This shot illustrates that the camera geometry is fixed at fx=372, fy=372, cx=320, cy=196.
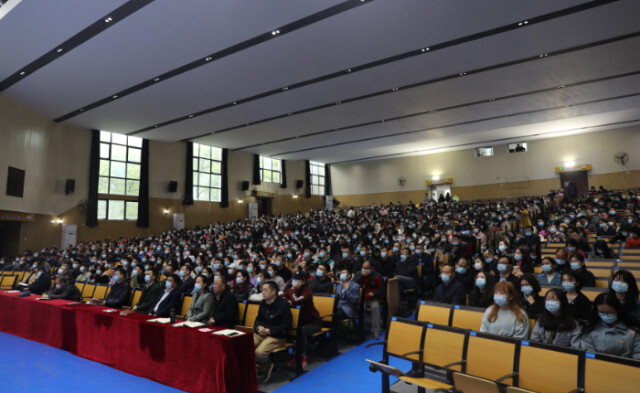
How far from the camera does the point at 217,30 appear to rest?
9852 millimetres

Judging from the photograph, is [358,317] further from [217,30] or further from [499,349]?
[217,30]

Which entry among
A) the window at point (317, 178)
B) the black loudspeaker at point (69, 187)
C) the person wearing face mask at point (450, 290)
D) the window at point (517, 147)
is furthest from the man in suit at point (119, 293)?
the window at point (517, 147)

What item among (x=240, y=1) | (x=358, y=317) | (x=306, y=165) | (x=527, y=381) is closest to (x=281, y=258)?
(x=358, y=317)

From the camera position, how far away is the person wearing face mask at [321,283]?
21.2 ft

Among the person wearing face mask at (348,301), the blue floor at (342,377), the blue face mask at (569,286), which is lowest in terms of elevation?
the blue floor at (342,377)

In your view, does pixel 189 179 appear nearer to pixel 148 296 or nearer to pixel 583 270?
pixel 148 296

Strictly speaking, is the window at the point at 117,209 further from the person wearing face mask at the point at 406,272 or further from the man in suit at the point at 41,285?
the person wearing face mask at the point at 406,272

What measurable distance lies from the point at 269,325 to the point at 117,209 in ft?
60.8

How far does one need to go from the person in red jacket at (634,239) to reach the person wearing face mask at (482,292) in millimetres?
4646

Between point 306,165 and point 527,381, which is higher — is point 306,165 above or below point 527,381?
above

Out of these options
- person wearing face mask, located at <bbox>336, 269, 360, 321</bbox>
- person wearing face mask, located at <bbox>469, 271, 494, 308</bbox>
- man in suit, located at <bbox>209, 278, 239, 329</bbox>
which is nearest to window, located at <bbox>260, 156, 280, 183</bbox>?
person wearing face mask, located at <bbox>336, 269, 360, 321</bbox>

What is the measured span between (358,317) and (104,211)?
1821 cm

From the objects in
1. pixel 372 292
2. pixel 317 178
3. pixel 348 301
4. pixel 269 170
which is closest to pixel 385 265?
pixel 372 292

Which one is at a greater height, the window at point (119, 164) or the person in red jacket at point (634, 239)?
the window at point (119, 164)
